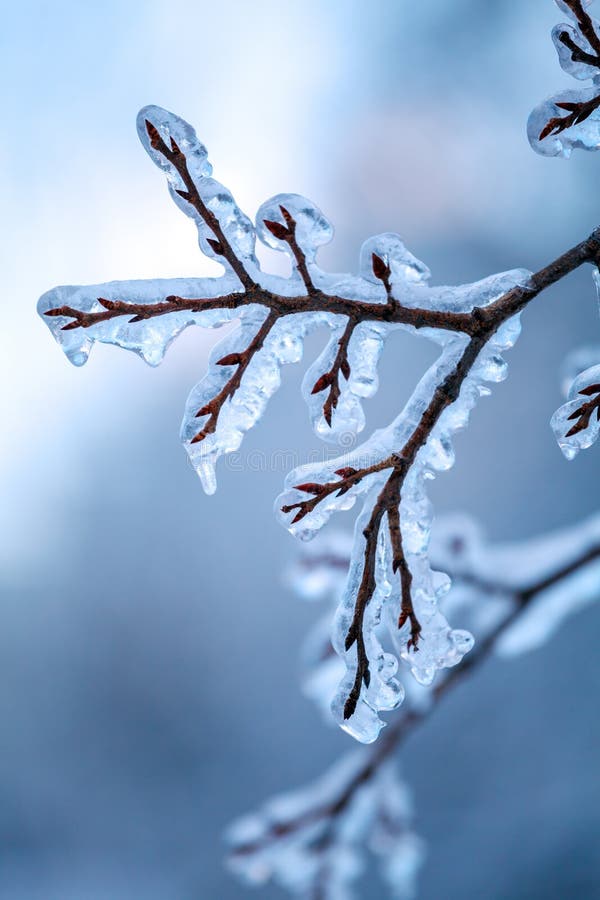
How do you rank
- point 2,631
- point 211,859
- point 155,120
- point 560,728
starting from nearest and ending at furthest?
1. point 155,120
2. point 560,728
3. point 211,859
4. point 2,631

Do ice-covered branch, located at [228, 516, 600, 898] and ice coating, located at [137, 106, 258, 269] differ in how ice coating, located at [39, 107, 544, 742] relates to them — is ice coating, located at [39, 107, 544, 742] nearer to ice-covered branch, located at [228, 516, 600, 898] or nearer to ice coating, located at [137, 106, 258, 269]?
ice coating, located at [137, 106, 258, 269]

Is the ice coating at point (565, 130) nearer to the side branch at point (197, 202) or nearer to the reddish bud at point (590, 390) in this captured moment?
the reddish bud at point (590, 390)

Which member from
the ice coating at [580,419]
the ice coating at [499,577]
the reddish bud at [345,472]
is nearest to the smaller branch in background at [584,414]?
the ice coating at [580,419]

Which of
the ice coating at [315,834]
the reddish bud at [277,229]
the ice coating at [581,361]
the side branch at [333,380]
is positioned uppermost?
the ice coating at [581,361]

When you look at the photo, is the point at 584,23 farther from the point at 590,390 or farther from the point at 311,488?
the point at 311,488

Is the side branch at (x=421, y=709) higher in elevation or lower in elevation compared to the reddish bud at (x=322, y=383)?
lower

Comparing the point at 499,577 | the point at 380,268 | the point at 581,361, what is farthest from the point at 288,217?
the point at 499,577

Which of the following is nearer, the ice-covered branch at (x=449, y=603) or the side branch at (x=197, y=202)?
the side branch at (x=197, y=202)

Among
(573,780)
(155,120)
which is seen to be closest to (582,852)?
(573,780)

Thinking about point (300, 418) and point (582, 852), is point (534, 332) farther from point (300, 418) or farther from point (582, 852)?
point (582, 852)
